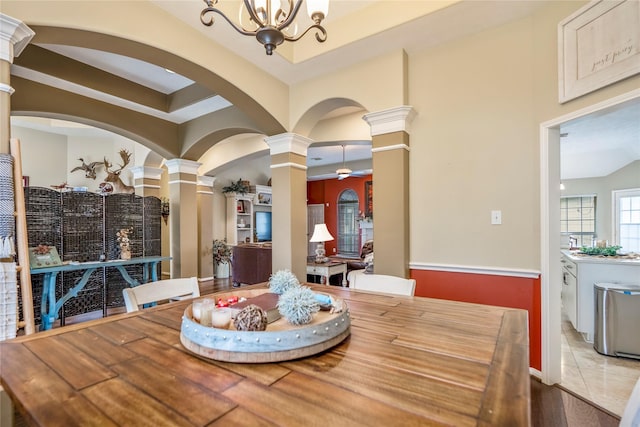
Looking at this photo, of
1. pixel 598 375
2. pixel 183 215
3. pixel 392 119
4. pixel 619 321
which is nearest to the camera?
pixel 598 375

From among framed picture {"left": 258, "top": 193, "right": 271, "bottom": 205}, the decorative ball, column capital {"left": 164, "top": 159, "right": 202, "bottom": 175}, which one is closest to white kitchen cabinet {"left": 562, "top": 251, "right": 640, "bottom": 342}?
the decorative ball

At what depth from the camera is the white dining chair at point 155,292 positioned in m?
1.55

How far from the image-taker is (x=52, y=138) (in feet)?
19.4

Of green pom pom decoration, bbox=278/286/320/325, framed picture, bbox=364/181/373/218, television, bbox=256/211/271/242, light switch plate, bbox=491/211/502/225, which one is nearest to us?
green pom pom decoration, bbox=278/286/320/325

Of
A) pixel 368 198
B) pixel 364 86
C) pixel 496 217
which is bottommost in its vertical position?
pixel 496 217

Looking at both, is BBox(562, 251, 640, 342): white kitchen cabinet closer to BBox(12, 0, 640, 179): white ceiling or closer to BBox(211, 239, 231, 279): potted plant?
BBox(12, 0, 640, 179): white ceiling

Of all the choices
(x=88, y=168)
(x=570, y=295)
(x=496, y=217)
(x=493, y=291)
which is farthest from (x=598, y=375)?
(x=88, y=168)

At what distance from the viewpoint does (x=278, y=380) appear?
2.74 ft

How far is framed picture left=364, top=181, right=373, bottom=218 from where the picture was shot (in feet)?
28.5

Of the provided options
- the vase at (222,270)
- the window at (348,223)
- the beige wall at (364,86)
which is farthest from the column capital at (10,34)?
the window at (348,223)

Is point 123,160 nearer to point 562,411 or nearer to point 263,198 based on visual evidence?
point 263,198

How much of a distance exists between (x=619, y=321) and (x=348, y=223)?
6.89 m

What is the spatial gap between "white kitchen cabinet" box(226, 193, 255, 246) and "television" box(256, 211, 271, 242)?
0.32m

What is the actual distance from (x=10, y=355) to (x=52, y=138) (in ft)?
21.9
